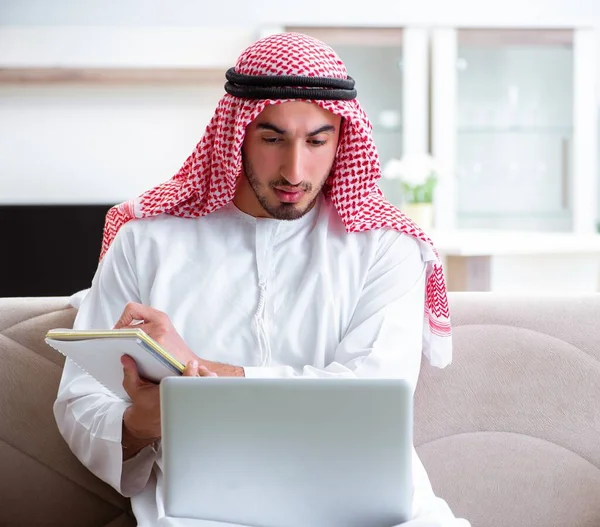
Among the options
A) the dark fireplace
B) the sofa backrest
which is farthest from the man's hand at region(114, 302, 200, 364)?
the dark fireplace

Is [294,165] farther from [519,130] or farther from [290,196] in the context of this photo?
[519,130]

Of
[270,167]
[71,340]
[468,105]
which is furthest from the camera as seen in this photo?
[468,105]

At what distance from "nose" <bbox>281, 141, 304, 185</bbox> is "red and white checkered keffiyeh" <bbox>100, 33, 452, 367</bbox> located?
10cm

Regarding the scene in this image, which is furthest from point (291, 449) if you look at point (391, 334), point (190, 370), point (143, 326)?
point (391, 334)

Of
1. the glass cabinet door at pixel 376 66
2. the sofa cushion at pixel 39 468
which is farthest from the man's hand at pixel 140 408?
the glass cabinet door at pixel 376 66

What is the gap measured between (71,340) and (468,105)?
12.8ft

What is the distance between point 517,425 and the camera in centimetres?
189

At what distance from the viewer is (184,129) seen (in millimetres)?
4969

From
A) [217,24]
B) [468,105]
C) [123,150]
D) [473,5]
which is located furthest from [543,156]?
[123,150]

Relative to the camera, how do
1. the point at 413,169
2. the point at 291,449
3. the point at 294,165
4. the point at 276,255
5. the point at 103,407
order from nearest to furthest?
the point at 291,449, the point at 103,407, the point at 294,165, the point at 276,255, the point at 413,169

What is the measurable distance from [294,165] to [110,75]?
129 inches

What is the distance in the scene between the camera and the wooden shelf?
4.76m

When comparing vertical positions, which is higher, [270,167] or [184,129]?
[184,129]

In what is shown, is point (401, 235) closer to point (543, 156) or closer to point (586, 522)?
point (586, 522)
